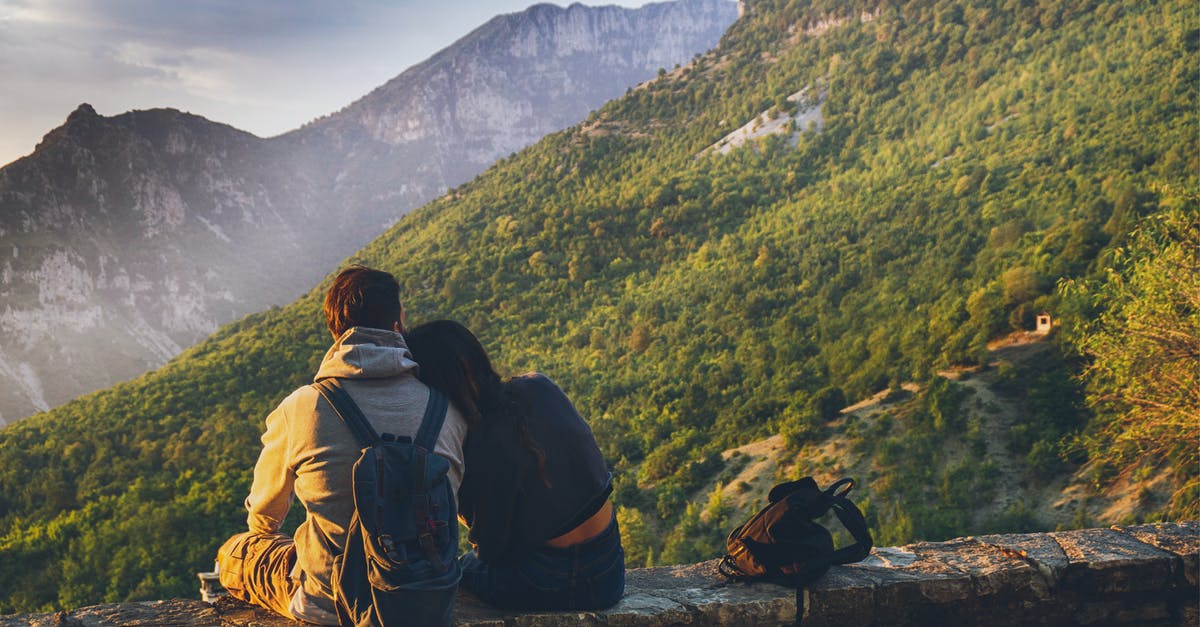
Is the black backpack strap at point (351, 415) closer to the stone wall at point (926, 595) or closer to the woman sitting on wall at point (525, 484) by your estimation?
the woman sitting on wall at point (525, 484)

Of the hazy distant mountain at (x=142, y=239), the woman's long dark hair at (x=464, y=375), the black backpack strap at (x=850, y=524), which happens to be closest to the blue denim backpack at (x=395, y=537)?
the woman's long dark hair at (x=464, y=375)

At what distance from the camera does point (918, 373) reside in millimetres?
24000

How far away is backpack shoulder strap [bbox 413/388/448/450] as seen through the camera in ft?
8.24

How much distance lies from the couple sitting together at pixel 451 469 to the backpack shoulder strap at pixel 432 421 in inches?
0.8

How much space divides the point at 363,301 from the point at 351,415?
40 centimetres

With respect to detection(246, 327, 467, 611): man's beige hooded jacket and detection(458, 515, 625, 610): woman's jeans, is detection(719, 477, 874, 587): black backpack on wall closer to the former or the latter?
detection(458, 515, 625, 610): woman's jeans

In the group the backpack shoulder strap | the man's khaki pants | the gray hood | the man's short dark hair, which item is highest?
the man's short dark hair

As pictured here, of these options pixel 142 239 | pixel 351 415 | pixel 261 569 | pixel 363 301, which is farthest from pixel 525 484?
pixel 142 239

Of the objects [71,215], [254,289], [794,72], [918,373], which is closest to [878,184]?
[918,373]

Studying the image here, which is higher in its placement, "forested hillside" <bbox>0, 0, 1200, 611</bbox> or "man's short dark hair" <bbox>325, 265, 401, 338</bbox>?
"man's short dark hair" <bbox>325, 265, 401, 338</bbox>

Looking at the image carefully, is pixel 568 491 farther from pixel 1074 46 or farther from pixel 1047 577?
pixel 1074 46

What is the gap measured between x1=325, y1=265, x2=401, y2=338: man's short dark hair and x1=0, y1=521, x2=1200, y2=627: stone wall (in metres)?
1.05

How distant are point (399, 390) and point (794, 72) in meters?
77.7

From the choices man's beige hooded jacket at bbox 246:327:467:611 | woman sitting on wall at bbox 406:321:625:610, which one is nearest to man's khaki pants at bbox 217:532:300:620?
man's beige hooded jacket at bbox 246:327:467:611
